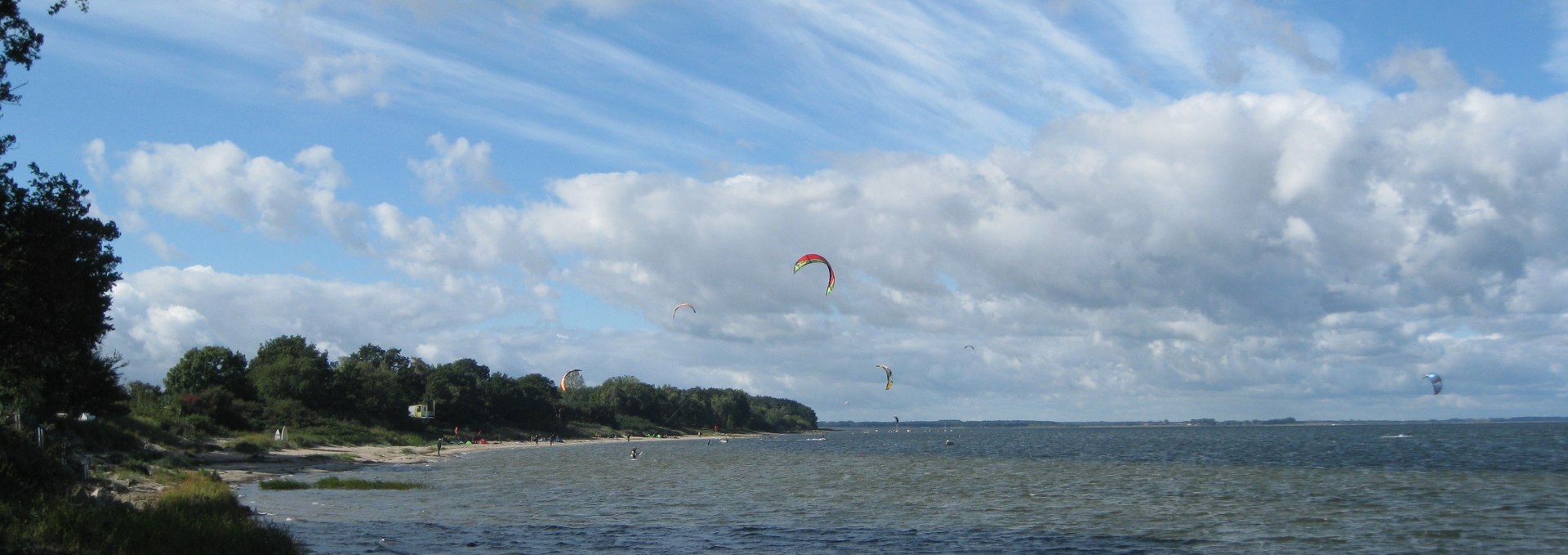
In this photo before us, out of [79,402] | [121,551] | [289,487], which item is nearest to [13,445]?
[121,551]

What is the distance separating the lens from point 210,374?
89500 millimetres

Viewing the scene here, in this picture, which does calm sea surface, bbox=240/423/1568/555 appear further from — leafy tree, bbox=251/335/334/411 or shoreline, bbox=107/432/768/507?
leafy tree, bbox=251/335/334/411

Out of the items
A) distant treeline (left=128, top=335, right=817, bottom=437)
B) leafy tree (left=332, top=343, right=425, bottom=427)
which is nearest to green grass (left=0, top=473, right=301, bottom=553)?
distant treeline (left=128, top=335, right=817, bottom=437)

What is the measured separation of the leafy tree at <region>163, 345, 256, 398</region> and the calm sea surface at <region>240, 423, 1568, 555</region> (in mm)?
33681

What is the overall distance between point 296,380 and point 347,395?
7.66 m

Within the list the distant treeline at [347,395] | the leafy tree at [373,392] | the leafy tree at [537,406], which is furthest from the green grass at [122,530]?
the leafy tree at [537,406]

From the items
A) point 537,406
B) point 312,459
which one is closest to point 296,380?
point 312,459

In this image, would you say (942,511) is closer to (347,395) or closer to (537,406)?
(347,395)

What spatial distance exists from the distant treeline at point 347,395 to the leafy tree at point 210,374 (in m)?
0.07

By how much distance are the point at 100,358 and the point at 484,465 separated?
2370cm

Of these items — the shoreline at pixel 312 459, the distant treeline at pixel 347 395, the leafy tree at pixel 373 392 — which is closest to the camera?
the shoreline at pixel 312 459

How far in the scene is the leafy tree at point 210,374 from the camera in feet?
286

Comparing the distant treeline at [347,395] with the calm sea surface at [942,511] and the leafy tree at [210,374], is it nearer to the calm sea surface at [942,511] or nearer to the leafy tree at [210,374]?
the leafy tree at [210,374]

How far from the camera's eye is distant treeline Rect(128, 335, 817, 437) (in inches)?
3150
